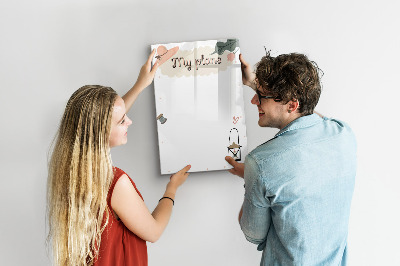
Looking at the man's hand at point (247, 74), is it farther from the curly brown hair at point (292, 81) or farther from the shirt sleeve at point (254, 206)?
the shirt sleeve at point (254, 206)

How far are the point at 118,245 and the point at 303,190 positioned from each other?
1.87 ft

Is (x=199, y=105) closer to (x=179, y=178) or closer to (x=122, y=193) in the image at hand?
(x=179, y=178)

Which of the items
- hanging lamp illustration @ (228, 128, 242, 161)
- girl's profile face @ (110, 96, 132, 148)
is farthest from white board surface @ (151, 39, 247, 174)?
girl's profile face @ (110, 96, 132, 148)

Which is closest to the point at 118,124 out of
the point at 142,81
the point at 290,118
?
the point at 142,81

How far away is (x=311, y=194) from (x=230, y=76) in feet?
1.97

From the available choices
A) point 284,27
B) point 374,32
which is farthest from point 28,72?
point 374,32

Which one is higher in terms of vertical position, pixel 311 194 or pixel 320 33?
pixel 320 33

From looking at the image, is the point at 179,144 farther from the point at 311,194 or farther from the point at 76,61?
the point at 311,194

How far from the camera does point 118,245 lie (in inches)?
46.8

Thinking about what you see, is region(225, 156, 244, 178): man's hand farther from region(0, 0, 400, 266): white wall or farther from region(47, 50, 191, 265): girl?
region(47, 50, 191, 265): girl

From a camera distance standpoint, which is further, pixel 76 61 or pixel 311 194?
pixel 76 61

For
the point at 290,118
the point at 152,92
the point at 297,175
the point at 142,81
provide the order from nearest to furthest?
the point at 297,175, the point at 290,118, the point at 142,81, the point at 152,92

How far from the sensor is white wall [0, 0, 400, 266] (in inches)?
57.2

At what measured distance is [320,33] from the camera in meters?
1.52
